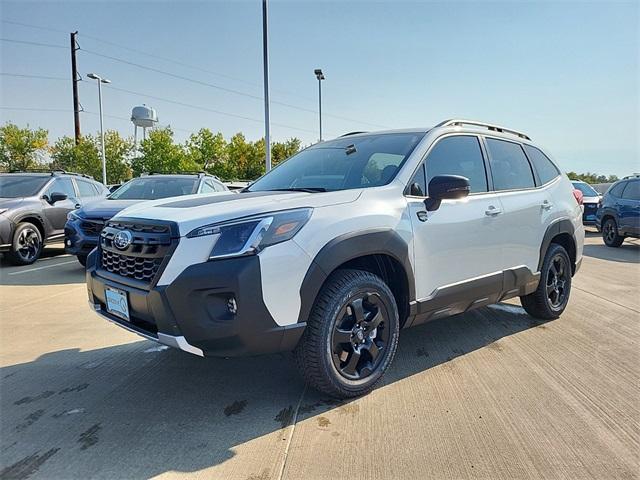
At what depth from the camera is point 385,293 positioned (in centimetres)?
297

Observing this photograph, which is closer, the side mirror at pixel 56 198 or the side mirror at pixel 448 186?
the side mirror at pixel 448 186

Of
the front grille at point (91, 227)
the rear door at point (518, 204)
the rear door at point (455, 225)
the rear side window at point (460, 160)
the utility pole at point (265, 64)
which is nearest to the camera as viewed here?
the rear door at point (455, 225)

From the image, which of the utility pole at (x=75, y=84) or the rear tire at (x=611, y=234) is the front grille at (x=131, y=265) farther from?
the utility pole at (x=75, y=84)

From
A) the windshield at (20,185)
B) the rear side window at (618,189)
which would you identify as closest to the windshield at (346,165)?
the windshield at (20,185)

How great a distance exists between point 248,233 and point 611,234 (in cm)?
1151

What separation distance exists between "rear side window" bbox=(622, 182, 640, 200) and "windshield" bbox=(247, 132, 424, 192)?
31.8 ft

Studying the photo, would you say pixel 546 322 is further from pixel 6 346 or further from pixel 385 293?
pixel 6 346

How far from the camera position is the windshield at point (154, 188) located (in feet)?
26.0

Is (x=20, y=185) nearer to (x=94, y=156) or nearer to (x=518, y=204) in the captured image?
(x=518, y=204)

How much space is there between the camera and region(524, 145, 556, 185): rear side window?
4.55 meters

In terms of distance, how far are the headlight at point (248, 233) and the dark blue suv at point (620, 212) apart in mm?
10681

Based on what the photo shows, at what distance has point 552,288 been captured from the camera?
180 inches

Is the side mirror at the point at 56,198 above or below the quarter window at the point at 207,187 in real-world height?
below

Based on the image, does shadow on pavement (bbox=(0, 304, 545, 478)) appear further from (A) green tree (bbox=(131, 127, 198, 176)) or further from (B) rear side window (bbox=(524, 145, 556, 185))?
(A) green tree (bbox=(131, 127, 198, 176))
